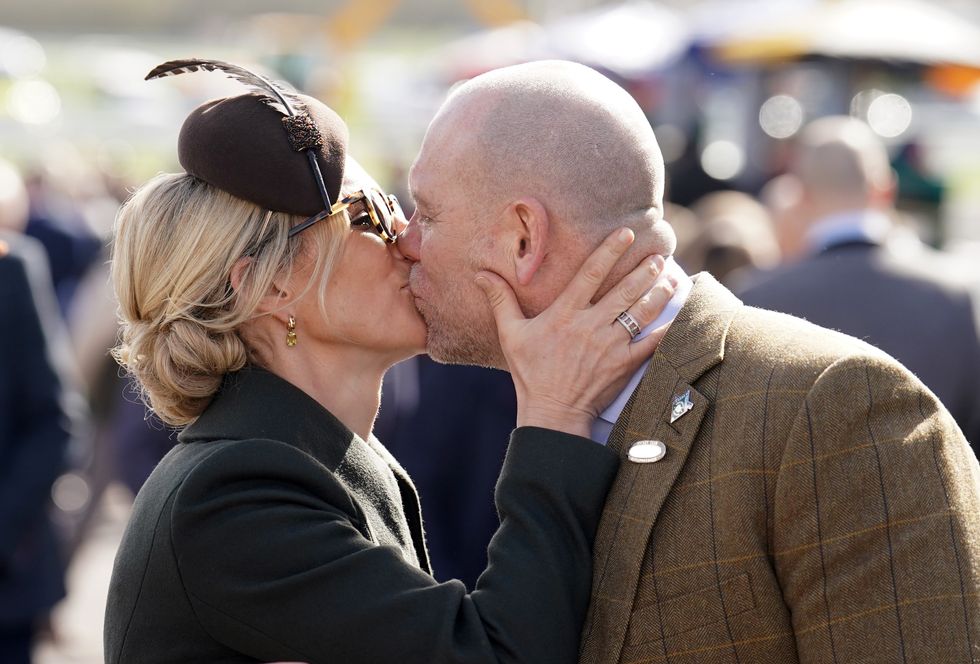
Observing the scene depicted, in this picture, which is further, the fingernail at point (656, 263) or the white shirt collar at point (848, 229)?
the white shirt collar at point (848, 229)

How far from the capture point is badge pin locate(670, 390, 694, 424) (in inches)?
93.7

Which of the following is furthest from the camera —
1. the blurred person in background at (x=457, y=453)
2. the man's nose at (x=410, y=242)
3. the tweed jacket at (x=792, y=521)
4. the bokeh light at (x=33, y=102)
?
the bokeh light at (x=33, y=102)

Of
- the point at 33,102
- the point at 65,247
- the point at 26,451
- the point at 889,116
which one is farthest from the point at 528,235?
the point at 33,102

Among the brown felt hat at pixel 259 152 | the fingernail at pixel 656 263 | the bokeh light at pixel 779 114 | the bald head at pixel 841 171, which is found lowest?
the bokeh light at pixel 779 114

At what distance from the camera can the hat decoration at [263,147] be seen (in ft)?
8.66

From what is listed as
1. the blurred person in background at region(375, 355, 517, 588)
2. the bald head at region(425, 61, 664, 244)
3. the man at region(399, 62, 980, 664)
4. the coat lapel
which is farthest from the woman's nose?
the blurred person in background at region(375, 355, 517, 588)

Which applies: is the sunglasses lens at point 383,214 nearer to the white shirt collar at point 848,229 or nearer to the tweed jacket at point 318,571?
the tweed jacket at point 318,571

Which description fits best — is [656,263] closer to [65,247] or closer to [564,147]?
[564,147]

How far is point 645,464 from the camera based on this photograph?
2396 millimetres

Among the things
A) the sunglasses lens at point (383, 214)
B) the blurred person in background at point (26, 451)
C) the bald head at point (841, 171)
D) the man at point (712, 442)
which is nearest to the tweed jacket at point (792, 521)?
the man at point (712, 442)

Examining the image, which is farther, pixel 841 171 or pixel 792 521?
pixel 841 171

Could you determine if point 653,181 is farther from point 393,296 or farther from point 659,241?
point 393,296

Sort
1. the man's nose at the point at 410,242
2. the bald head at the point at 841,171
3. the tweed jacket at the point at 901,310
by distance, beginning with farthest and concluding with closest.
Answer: the bald head at the point at 841,171, the tweed jacket at the point at 901,310, the man's nose at the point at 410,242

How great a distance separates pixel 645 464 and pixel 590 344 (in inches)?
10.5
